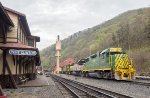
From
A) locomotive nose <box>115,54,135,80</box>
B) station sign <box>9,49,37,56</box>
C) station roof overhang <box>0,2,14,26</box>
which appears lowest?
locomotive nose <box>115,54,135,80</box>

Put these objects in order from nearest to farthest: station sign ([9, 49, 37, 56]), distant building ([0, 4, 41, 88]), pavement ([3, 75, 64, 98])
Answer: pavement ([3, 75, 64, 98]) → station sign ([9, 49, 37, 56]) → distant building ([0, 4, 41, 88])

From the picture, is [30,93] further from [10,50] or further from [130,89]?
[130,89]

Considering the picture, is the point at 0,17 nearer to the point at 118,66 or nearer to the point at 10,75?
the point at 10,75

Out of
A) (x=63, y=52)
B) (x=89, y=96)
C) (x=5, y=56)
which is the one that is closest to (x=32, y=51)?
(x=5, y=56)

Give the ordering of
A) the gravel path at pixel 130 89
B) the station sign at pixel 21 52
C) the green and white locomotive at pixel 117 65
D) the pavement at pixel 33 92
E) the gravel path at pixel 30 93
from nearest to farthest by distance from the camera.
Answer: the gravel path at pixel 30 93 < the pavement at pixel 33 92 < the gravel path at pixel 130 89 < the station sign at pixel 21 52 < the green and white locomotive at pixel 117 65

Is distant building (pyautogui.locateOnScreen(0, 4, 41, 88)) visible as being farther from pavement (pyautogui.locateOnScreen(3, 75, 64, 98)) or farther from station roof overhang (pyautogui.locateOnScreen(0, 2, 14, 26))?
pavement (pyautogui.locateOnScreen(3, 75, 64, 98))

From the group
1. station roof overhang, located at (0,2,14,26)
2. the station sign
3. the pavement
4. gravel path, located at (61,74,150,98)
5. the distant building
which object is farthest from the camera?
the distant building

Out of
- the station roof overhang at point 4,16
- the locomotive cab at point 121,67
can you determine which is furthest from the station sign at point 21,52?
the locomotive cab at point 121,67

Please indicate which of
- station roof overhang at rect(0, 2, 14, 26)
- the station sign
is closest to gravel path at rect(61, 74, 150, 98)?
the station sign

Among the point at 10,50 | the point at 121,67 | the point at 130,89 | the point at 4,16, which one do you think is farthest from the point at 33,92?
the point at 121,67

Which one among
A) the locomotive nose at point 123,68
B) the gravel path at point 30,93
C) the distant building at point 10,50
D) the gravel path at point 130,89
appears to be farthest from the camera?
the locomotive nose at point 123,68

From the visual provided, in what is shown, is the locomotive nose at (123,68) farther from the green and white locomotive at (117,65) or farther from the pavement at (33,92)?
the pavement at (33,92)

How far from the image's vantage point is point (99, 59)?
3800 centimetres

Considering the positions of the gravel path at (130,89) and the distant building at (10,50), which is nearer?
the gravel path at (130,89)
